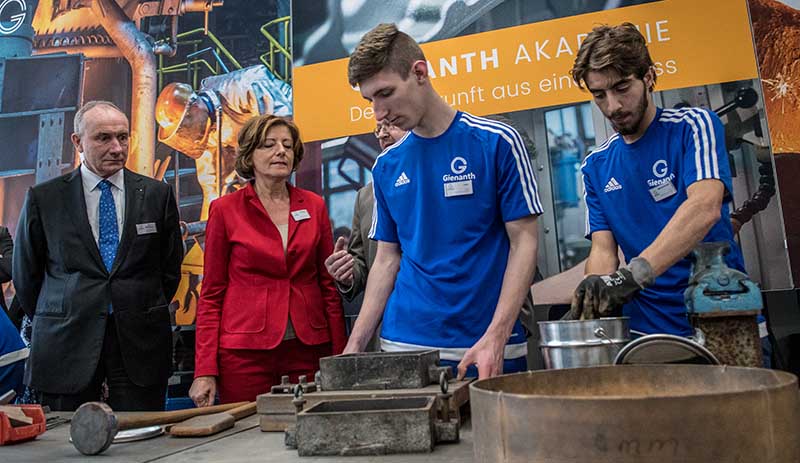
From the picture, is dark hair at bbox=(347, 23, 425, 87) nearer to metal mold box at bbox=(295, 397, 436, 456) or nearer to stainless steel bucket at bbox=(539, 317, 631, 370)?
stainless steel bucket at bbox=(539, 317, 631, 370)

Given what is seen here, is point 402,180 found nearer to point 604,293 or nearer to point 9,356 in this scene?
point 604,293

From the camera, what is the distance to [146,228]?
235cm

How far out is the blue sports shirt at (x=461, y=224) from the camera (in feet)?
5.02

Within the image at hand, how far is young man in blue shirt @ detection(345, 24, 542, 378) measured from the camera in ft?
4.98

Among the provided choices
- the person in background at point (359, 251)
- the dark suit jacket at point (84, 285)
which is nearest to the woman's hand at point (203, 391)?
the dark suit jacket at point (84, 285)

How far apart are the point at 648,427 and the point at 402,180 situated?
1.19 metres

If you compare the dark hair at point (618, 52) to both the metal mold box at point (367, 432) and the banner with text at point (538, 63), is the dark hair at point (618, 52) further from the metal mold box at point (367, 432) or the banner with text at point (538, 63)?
the banner with text at point (538, 63)

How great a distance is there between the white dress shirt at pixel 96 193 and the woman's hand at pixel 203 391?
29.1 inches

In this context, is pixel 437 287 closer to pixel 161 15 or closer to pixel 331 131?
pixel 331 131

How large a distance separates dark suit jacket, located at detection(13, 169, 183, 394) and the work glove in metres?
1.59

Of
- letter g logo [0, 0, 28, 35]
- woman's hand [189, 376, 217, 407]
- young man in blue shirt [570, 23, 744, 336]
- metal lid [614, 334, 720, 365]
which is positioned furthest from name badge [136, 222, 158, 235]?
letter g logo [0, 0, 28, 35]

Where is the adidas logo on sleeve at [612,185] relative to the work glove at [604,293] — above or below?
above

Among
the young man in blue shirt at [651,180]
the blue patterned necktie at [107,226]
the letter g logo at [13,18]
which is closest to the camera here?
the young man in blue shirt at [651,180]

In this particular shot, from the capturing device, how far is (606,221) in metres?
1.74
